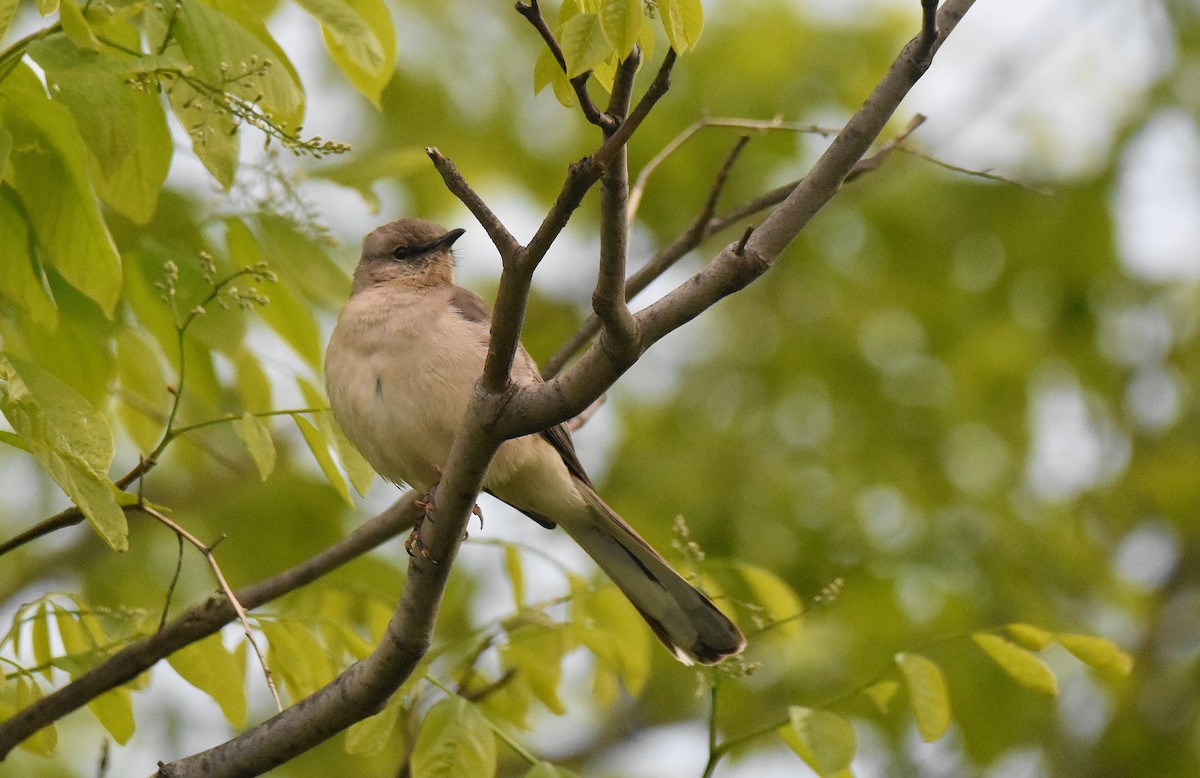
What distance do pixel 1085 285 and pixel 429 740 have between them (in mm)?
8140

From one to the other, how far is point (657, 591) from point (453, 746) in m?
1.69

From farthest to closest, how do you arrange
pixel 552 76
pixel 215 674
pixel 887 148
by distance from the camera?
pixel 887 148 → pixel 215 674 → pixel 552 76

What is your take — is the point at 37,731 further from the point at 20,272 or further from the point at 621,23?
the point at 621,23

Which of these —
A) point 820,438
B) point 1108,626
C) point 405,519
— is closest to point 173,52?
point 405,519

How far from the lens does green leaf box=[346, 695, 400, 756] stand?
387 centimetres

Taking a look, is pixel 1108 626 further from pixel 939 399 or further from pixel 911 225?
pixel 911 225

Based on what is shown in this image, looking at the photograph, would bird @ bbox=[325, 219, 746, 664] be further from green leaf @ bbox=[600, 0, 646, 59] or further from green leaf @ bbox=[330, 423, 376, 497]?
green leaf @ bbox=[600, 0, 646, 59]

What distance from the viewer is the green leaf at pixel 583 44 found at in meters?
2.90

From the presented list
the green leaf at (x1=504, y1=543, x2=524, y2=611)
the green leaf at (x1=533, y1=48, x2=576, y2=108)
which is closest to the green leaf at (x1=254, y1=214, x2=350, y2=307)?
the green leaf at (x1=504, y1=543, x2=524, y2=611)

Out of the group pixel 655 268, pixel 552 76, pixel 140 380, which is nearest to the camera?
pixel 552 76

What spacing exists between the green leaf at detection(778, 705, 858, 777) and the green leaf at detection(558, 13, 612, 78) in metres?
2.14

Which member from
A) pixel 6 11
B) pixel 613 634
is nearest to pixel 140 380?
pixel 6 11

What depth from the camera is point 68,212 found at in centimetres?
382

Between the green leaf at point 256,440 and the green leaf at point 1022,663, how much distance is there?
241cm
